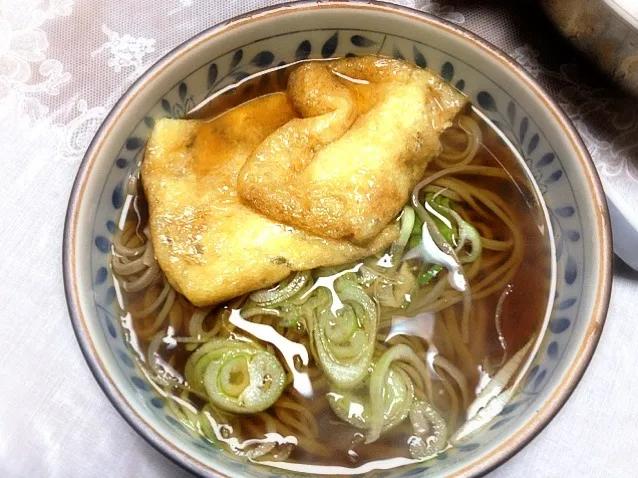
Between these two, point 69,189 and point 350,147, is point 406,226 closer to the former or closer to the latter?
point 350,147

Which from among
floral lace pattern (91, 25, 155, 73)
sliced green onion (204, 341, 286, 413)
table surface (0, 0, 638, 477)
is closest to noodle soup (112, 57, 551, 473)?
sliced green onion (204, 341, 286, 413)

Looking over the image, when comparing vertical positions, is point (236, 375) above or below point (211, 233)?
below

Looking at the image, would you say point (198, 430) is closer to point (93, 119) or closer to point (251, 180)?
point (251, 180)

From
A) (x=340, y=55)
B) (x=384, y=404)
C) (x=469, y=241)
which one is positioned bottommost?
(x=384, y=404)

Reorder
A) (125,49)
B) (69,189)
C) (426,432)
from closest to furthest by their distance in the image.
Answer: (426,432), (69,189), (125,49)

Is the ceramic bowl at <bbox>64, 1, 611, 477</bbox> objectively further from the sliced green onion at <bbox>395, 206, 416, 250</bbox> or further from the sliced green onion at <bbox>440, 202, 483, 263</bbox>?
the sliced green onion at <bbox>395, 206, 416, 250</bbox>

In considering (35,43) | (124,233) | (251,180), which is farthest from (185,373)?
(35,43)

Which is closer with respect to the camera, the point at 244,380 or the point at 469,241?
the point at 244,380

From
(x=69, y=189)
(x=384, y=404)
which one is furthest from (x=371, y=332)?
(x=69, y=189)

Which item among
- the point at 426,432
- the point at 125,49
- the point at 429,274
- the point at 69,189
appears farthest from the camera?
the point at 125,49
